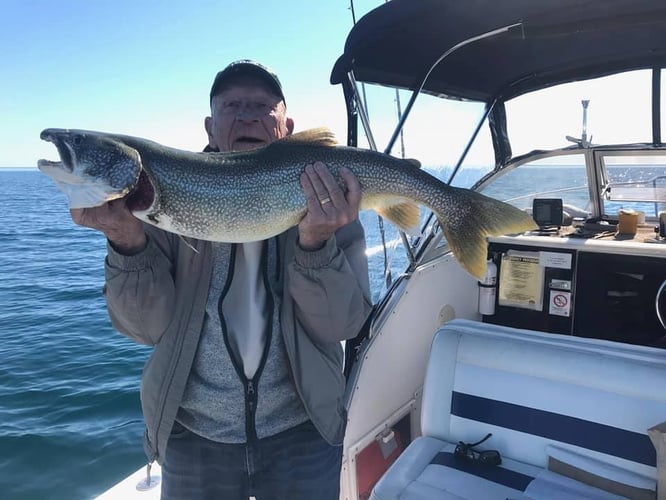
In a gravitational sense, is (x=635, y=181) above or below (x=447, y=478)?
above

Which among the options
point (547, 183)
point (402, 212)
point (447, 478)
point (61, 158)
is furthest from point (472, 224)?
point (547, 183)

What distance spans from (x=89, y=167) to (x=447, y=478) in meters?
2.19

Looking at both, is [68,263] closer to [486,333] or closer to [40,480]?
[40,480]

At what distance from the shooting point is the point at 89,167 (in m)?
1.90

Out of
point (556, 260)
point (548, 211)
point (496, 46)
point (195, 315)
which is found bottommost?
point (195, 315)

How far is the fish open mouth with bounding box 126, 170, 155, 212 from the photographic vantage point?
1982 millimetres

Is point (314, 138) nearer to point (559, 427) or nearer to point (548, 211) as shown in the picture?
point (559, 427)

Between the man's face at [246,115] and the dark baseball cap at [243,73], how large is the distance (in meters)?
0.03

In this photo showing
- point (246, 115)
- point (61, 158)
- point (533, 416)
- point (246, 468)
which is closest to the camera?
point (61, 158)

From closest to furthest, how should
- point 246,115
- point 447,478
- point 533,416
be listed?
1. point 246,115
2. point 447,478
3. point 533,416

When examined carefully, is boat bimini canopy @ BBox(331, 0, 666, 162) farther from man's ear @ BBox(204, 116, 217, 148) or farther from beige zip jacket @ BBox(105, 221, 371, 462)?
beige zip jacket @ BBox(105, 221, 371, 462)

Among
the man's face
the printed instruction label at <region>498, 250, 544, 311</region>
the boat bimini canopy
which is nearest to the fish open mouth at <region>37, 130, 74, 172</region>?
the man's face

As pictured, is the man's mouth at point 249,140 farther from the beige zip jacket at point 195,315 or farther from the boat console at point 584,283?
the boat console at point 584,283

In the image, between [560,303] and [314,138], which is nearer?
[314,138]
